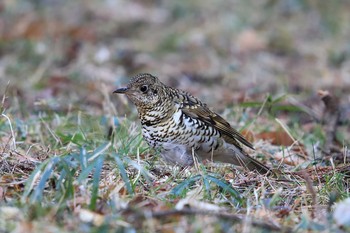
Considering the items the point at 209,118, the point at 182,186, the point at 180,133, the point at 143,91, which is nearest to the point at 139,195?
the point at 182,186

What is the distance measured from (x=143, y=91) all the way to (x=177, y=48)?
614cm

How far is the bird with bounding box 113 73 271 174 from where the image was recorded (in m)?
5.71

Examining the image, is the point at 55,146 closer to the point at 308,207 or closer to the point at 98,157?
the point at 98,157

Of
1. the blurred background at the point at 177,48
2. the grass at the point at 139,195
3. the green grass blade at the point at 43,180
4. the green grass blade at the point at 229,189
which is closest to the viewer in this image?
the grass at the point at 139,195

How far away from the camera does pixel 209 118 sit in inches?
241

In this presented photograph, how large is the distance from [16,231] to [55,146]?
2.33 m

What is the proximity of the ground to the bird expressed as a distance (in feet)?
0.46

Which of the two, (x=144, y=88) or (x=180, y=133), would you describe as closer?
(x=180, y=133)

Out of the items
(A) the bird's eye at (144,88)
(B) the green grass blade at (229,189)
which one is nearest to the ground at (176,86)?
(B) the green grass blade at (229,189)

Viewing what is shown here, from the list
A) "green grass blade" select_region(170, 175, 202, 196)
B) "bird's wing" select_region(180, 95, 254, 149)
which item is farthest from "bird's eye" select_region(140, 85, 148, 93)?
"green grass blade" select_region(170, 175, 202, 196)

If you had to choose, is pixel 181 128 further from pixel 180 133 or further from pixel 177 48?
pixel 177 48

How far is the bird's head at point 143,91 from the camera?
592 cm

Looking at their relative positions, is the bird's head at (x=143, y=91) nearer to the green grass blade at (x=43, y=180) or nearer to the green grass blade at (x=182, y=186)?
the green grass blade at (x=182, y=186)

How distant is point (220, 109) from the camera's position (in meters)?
8.18
